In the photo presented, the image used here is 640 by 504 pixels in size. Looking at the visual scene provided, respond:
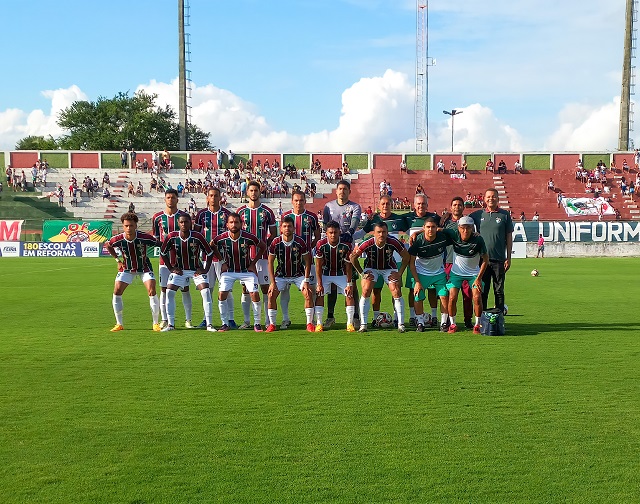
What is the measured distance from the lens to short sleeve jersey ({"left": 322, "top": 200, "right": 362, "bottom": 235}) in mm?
11242

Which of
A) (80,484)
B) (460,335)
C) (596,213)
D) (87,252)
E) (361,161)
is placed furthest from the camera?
(361,161)

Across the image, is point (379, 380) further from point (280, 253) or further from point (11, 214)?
point (11, 214)

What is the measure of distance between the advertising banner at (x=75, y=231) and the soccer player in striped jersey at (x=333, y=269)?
2916cm

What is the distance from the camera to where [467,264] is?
10.7 metres

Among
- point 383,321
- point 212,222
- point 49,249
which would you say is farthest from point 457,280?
point 49,249

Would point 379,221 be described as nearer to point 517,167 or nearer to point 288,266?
point 288,266

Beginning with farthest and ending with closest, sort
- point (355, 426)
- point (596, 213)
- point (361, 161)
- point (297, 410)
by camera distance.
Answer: point (361, 161)
point (596, 213)
point (297, 410)
point (355, 426)

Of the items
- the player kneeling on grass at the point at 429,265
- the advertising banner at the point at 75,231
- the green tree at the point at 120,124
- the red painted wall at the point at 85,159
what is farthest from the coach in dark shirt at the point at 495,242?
the green tree at the point at 120,124

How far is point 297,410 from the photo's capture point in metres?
6.15

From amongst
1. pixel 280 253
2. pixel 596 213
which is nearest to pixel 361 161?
pixel 596 213

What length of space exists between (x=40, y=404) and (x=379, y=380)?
3.23 m

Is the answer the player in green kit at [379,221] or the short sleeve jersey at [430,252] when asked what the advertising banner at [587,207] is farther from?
the short sleeve jersey at [430,252]

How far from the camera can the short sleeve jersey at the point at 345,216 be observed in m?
11.2

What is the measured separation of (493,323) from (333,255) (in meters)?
2.58
